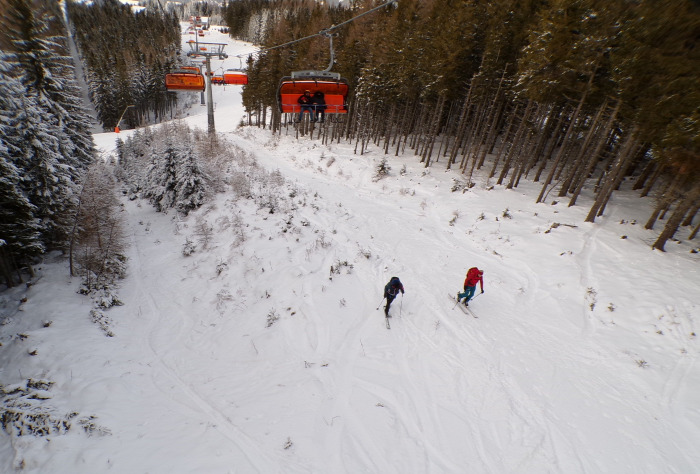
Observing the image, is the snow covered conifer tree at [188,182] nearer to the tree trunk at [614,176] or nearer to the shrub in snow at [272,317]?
the shrub in snow at [272,317]

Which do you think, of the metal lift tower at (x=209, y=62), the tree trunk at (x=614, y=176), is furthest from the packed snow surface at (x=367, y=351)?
the metal lift tower at (x=209, y=62)

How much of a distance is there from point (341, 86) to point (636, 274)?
17388 mm

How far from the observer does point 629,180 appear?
24.5 meters

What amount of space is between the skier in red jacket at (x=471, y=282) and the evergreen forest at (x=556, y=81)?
8.51 meters

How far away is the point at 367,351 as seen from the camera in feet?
31.1

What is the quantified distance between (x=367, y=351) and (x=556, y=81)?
19.7m

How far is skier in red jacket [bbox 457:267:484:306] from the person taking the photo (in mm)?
10594

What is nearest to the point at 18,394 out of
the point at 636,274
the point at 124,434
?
the point at 124,434

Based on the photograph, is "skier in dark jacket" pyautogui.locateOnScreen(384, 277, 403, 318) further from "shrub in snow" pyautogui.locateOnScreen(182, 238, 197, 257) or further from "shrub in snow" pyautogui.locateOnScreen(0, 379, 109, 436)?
"shrub in snow" pyautogui.locateOnScreen(182, 238, 197, 257)

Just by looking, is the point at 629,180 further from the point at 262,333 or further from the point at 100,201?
the point at 100,201

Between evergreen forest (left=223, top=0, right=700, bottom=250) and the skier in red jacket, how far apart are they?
8511mm

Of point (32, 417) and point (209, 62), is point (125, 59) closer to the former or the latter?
point (209, 62)

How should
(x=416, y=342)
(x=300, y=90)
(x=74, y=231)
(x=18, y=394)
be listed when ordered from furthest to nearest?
(x=300, y=90) → (x=74, y=231) → (x=416, y=342) → (x=18, y=394)

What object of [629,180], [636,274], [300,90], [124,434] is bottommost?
[124,434]
